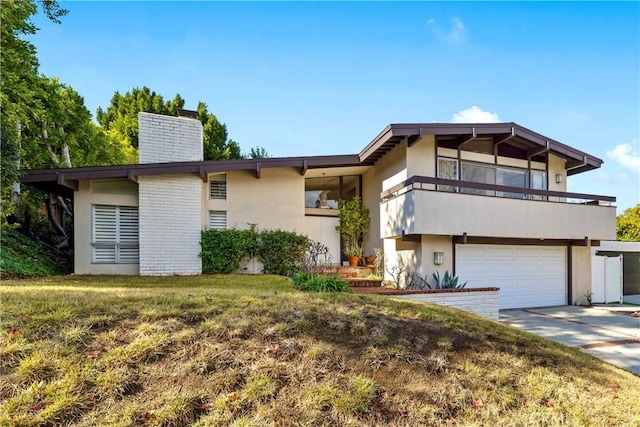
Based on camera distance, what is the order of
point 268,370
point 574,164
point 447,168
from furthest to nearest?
point 574,164 → point 447,168 → point 268,370

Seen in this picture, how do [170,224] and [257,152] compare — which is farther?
[257,152]

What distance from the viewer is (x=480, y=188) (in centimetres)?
957

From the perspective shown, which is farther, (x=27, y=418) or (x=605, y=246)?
(x=605, y=246)

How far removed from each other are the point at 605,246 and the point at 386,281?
442 inches

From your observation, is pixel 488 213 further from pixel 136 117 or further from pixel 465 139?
pixel 136 117

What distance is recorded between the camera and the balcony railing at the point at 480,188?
30.0 ft

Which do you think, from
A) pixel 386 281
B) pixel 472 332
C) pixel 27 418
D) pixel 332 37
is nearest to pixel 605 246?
pixel 386 281

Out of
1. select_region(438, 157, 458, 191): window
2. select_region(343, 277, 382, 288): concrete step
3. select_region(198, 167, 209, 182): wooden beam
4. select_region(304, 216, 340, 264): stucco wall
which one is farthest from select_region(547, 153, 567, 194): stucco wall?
select_region(198, 167, 209, 182): wooden beam

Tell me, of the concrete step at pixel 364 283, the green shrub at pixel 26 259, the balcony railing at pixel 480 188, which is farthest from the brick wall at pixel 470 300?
the green shrub at pixel 26 259

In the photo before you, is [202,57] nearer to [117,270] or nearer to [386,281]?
[117,270]

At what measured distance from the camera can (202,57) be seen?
10156mm

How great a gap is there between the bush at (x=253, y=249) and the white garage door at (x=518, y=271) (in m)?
5.51

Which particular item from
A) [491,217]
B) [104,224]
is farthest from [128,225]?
[491,217]

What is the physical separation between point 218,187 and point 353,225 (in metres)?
5.50
